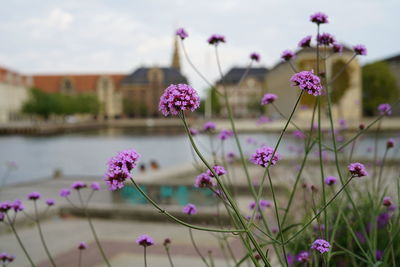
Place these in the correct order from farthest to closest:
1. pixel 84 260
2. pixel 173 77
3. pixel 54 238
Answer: pixel 173 77
pixel 54 238
pixel 84 260

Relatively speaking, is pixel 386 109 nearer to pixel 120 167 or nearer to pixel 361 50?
pixel 361 50

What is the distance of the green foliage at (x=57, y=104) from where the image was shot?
77.2m

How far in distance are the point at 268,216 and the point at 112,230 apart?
7.32ft

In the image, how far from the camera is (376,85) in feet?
199

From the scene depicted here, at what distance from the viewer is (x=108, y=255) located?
5.39 m

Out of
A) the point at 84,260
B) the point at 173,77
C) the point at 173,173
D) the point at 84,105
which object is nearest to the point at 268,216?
the point at 84,260

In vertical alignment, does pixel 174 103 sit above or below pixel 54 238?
above

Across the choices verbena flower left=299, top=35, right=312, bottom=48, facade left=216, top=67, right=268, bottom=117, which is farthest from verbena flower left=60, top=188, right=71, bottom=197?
facade left=216, top=67, right=268, bottom=117

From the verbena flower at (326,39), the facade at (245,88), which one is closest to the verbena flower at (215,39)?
the verbena flower at (326,39)

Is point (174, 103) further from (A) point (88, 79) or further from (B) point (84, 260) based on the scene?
(A) point (88, 79)

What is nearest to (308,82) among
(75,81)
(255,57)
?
(255,57)

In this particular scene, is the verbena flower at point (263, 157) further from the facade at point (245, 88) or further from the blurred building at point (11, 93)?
the facade at point (245, 88)

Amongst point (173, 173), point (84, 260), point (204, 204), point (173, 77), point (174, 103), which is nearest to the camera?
point (174, 103)

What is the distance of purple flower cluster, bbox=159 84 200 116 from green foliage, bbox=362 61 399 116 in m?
60.8
